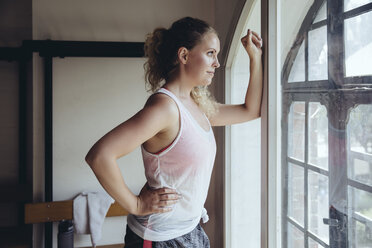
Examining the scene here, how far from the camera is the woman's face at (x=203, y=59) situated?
1.20 meters

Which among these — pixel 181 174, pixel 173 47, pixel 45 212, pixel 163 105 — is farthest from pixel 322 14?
pixel 45 212

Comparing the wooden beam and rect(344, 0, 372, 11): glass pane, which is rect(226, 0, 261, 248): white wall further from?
the wooden beam

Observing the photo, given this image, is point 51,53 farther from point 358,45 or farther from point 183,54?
point 358,45

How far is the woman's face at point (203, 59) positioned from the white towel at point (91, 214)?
1506mm

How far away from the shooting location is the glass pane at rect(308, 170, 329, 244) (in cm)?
119

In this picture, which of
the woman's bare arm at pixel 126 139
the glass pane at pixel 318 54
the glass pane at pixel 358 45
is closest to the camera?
the glass pane at pixel 358 45

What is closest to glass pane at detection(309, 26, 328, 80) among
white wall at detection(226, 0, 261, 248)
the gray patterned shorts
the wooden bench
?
white wall at detection(226, 0, 261, 248)

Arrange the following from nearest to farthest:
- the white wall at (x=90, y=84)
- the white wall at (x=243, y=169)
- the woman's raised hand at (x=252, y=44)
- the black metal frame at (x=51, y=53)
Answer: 1. the woman's raised hand at (x=252, y=44)
2. the white wall at (x=243, y=169)
3. the black metal frame at (x=51, y=53)
4. the white wall at (x=90, y=84)

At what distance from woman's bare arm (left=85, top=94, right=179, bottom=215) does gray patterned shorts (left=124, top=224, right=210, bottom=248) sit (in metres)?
0.15

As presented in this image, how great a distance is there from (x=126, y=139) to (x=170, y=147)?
15 cm

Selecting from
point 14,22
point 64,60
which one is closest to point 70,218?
point 64,60

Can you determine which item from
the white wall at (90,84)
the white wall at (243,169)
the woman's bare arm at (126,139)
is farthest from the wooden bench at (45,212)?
the woman's bare arm at (126,139)

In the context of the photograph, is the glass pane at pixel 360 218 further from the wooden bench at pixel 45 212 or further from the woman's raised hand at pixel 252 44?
the wooden bench at pixel 45 212

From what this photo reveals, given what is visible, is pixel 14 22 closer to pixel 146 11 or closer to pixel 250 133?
pixel 146 11
